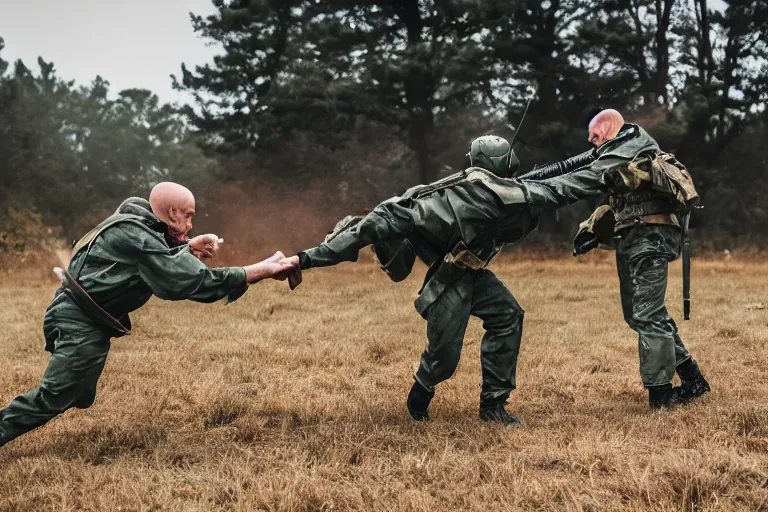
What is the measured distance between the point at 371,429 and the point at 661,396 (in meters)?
2.19

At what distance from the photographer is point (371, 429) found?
460cm

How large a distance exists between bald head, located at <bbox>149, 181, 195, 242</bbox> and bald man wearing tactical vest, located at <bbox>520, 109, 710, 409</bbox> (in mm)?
2366

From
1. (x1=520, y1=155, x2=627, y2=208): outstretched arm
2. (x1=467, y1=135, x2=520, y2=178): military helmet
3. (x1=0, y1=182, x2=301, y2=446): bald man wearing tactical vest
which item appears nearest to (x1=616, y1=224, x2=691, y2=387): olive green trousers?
(x1=520, y1=155, x2=627, y2=208): outstretched arm

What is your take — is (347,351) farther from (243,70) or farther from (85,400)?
(243,70)

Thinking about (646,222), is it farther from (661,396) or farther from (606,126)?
(661,396)

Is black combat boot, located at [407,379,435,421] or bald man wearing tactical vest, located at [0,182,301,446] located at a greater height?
bald man wearing tactical vest, located at [0,182,301,446]

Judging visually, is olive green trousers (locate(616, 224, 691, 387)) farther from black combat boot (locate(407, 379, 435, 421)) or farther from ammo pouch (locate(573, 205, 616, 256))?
black combat boot (locate(407, 379, 435, 421))

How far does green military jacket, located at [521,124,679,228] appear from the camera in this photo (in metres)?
4.44

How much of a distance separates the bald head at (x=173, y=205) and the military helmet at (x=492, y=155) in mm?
1896

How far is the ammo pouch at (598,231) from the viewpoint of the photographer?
216 inches

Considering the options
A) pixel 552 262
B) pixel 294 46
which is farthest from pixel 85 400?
pixel 294 46

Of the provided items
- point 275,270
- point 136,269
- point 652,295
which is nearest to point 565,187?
point 652,295

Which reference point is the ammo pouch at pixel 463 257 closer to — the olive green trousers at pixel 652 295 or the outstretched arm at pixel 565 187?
the outstretched arm at pixel 565 187

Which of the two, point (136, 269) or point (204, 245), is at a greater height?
point (204, 245)
